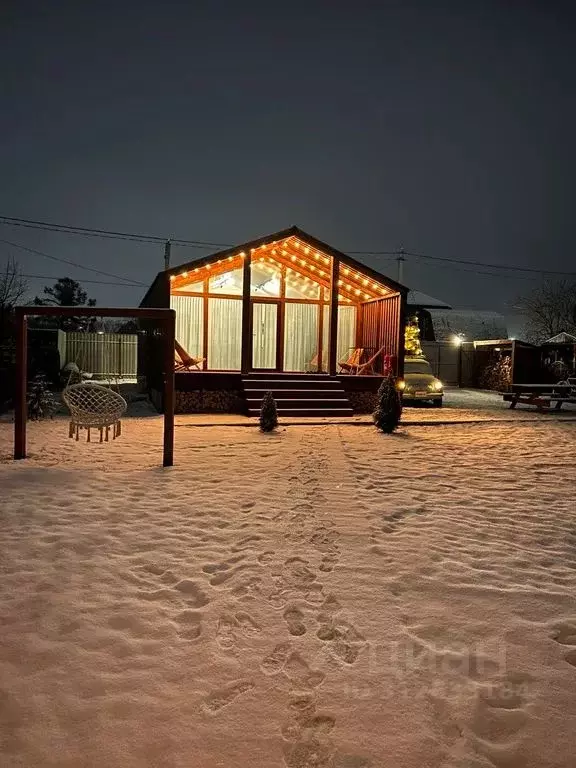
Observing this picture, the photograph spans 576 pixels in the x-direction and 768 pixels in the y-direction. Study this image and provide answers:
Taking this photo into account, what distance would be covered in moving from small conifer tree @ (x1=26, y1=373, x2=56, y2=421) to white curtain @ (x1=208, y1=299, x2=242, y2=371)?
6.14m

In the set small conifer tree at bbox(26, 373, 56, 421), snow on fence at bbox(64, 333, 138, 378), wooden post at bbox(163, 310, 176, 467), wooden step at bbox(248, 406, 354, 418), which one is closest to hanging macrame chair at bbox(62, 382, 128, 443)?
wooden post at bbox(163, 310, 176, 467)

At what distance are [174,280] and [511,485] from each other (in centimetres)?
1178

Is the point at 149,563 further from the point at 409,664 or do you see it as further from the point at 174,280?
the point at 174,280

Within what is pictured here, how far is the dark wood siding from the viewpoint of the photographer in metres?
15.3

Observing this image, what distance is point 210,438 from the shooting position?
31.9 ft

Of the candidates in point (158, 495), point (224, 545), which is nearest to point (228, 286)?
point (158, 495)

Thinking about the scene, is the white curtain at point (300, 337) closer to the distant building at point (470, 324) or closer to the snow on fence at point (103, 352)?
the snow on fence at point (103, 352)

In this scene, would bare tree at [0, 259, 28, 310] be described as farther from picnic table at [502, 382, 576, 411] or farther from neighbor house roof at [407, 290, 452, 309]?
neighbor house roof at [407, 290, 452, 309]

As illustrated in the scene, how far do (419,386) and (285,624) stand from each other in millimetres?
13590

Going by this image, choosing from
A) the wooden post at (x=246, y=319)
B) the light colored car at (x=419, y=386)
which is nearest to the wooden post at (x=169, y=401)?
the wooden post at (x=246, y=319)

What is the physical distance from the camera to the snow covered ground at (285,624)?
2.21 m

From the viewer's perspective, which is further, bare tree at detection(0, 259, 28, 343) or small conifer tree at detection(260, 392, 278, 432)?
bare tree at detection(0, 259, 28, 343)

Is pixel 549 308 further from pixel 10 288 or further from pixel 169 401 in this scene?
pixel 169 401

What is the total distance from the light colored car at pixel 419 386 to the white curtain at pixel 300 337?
10.7ft
